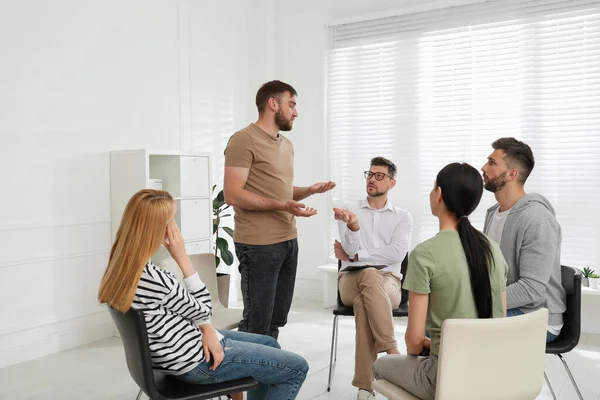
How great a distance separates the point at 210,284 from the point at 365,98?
10.2ft

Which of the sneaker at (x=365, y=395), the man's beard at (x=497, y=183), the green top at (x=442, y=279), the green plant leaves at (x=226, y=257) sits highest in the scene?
the man's beard at (x=497, y=183)

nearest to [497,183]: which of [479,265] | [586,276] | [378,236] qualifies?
[479,265]

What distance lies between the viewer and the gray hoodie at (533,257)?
254cm

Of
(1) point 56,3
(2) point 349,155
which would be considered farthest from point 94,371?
(2) point 349,155

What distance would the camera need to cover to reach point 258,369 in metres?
2.13

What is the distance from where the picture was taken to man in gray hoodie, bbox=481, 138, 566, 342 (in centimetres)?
254

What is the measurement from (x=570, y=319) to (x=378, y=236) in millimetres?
1301

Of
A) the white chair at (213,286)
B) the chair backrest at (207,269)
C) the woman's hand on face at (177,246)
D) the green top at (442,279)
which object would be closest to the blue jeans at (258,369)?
the woman's hand on face at (177,246)

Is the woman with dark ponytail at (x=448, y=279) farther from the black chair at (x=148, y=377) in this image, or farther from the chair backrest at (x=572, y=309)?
the chair backrest at (x=572, y=309)

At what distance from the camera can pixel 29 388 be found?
341 centimetres

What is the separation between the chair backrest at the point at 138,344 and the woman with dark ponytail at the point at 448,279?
2.78 ft

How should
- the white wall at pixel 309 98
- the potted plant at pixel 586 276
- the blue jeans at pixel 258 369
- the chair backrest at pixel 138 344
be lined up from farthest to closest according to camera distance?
1. the white wall at pixel 309 98
2. the potted plant at pixel 586 276
3. the blue jeans at pixel 258 369
4. the chair backrest at pixel 138 344

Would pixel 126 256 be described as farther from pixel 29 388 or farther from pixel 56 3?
pixel 56 3

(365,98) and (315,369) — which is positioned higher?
(365,98)
